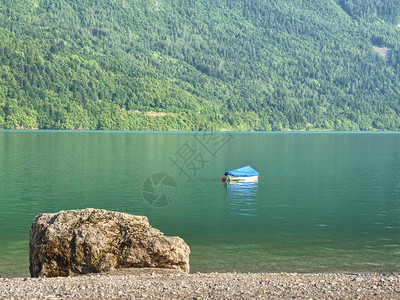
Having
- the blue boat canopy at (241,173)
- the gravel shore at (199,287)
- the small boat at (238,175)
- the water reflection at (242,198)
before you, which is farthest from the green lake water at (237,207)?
the gravel shore at (199,287)

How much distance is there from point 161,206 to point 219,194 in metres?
13.6

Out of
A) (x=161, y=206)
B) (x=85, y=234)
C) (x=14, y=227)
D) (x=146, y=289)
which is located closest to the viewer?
(x=146, y=289)

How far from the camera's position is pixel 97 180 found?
81.8 m

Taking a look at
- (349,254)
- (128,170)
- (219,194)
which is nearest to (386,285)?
(349,254)

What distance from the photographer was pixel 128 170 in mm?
98938

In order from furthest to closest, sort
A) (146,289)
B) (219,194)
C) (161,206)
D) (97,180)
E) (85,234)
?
1. (97,180)
2. (219,194)
3. (161,206)
4. (85,234)
5. (146,289)

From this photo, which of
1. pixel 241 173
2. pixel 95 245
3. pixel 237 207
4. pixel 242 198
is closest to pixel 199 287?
pixel 95 245

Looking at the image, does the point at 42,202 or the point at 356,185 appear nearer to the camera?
the point at 42,202

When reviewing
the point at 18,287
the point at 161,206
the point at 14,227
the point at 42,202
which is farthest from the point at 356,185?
the point at 18,287

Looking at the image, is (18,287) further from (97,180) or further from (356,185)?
(356,185)

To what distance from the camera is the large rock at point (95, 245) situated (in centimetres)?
2417

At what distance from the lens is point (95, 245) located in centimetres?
2414

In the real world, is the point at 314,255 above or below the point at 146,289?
below

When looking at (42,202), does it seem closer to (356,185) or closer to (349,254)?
(349,254)
